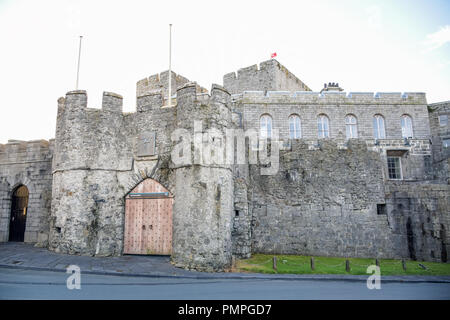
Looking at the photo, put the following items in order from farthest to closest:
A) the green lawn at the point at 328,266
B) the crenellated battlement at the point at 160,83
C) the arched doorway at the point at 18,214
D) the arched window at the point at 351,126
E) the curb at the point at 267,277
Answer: the crenellated battlement at the point at 160,83 → the arched window at the point at 351,126 → the arched doorway at the point at 18,214 → the green lawn at the point at 328,266 → the curb at the point at 267,277

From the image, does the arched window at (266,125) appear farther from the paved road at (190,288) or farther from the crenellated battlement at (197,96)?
the paved road at (190,288)

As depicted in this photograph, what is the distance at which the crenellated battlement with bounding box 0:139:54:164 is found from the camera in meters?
15.3

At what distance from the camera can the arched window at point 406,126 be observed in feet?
64.9

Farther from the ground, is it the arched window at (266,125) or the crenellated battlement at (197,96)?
the arched window at (266,125)

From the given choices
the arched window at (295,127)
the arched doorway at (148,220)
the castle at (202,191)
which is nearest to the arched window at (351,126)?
the castle at (202,191)

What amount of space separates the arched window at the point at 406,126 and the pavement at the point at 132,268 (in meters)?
12.4

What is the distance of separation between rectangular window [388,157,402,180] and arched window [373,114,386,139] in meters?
1.67

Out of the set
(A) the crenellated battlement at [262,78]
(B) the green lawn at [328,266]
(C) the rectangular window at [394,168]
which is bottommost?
(B) the green lawn at [328,266]

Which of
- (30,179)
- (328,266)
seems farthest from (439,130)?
(30,179)

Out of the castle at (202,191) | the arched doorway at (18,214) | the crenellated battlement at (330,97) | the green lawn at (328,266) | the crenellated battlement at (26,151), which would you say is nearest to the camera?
the green lawn at (328,266)

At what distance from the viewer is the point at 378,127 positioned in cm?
1973

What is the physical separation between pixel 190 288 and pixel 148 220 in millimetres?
4448

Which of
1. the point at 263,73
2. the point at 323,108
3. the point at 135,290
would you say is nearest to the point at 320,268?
the point at 135,290

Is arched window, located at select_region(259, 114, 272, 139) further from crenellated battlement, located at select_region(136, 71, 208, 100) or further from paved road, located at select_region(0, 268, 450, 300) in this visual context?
paved road, located at select_region(0, 268, 450, 300)
